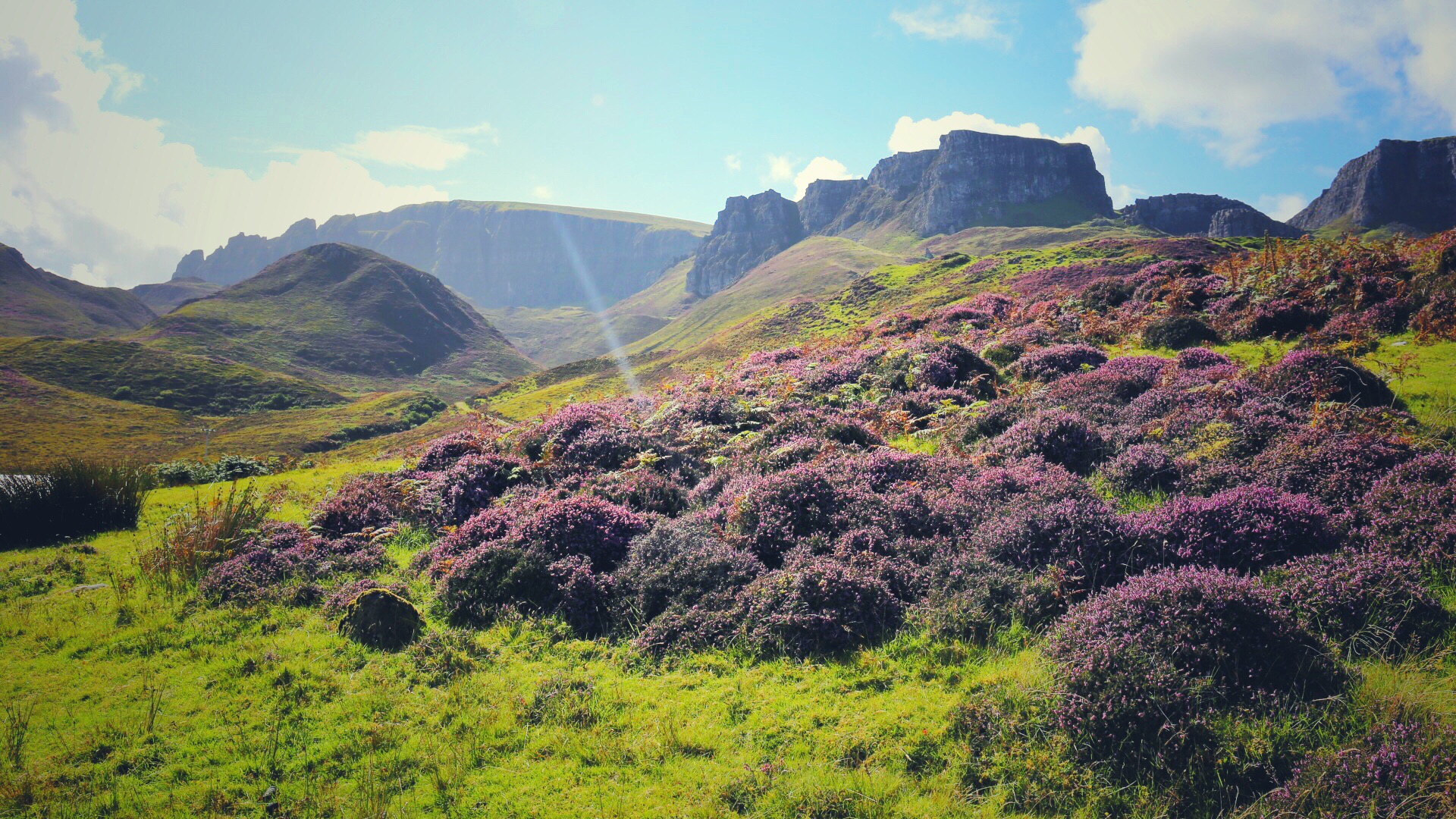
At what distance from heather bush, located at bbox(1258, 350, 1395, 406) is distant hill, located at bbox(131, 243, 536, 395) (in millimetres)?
134575

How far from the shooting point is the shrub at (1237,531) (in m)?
7.27

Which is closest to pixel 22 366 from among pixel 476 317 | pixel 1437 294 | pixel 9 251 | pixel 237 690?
pixel 476 317

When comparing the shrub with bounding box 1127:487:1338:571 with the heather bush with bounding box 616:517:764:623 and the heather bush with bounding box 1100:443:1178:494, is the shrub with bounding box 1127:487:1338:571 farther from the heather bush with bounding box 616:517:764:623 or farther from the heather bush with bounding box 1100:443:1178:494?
the heather bush with bounding box 616:517:764:623

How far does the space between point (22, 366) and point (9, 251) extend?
557 ft

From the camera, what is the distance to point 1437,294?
48.2ft

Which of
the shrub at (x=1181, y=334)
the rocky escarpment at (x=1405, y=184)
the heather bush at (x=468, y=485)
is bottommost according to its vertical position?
the heather bush at (x=468, y=485)

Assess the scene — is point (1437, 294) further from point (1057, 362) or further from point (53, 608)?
point (53, 608)

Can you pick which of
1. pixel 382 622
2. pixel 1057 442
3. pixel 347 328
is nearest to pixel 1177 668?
pixel 1057 442

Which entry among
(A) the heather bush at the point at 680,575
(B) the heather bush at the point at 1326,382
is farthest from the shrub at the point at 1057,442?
(A) the heather bush at the point at 680,575

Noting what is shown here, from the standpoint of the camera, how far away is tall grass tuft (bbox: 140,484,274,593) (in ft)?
34.7

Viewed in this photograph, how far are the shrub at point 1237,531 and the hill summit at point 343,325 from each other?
148235mm

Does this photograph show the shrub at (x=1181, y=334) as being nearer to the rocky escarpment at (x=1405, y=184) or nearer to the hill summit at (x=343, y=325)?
the hill summit at (x=343, y=325)

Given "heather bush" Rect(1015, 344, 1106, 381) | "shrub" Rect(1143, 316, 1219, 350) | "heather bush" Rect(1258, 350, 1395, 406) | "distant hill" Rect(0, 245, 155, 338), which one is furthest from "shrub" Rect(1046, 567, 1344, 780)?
"distant hill" Rect(0, 245, 155, 338)

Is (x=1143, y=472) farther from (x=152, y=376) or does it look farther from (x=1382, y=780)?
(x=152, y=376)
